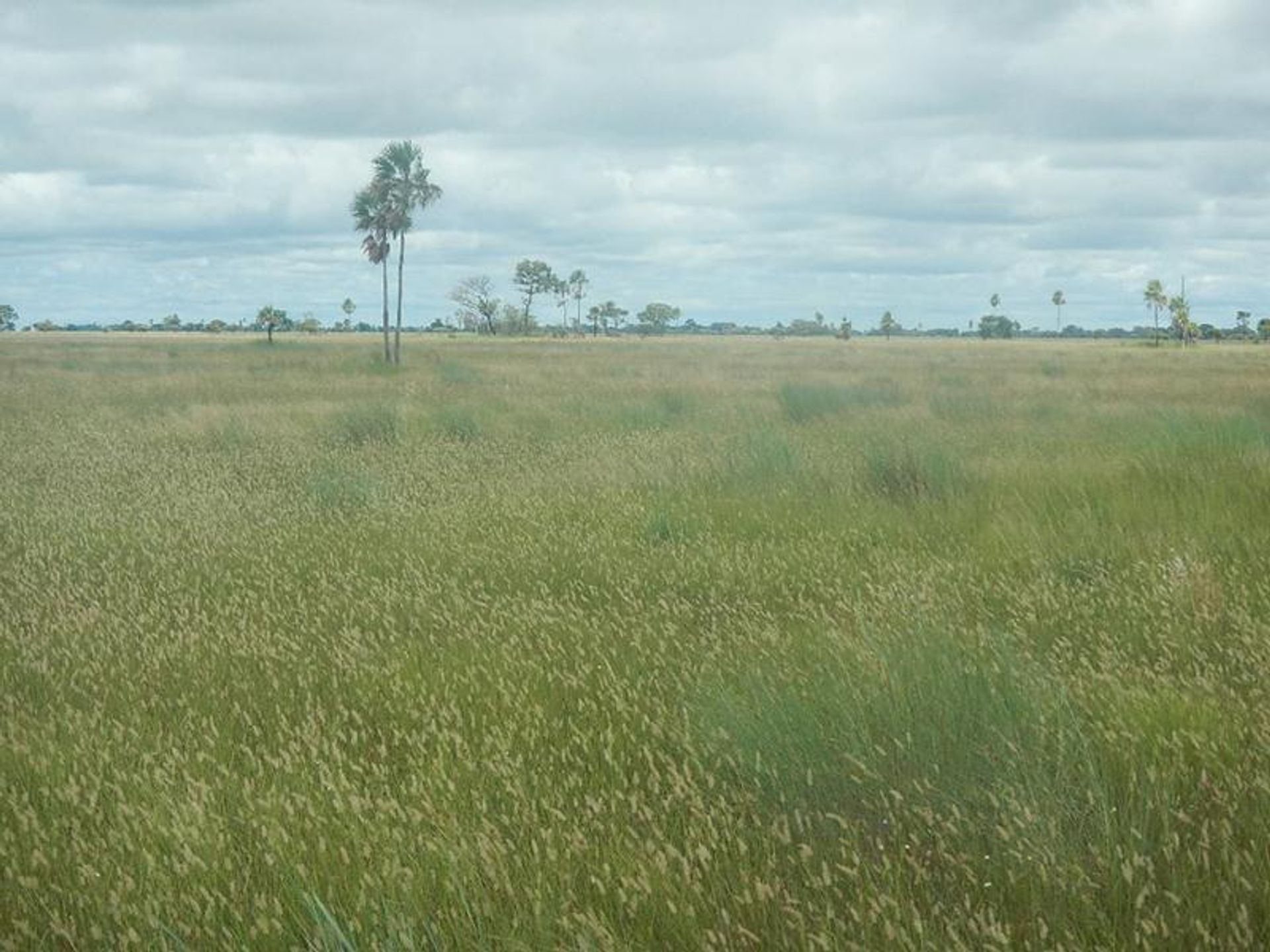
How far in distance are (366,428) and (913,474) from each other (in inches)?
394

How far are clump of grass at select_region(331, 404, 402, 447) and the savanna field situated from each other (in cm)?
480

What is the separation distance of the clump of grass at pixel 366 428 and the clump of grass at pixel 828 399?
6781mm

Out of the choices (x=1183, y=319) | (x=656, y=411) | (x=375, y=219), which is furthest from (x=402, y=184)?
(x=1183, y=319)

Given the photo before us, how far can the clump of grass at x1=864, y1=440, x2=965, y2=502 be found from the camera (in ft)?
37.3

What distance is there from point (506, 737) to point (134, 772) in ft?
4.94

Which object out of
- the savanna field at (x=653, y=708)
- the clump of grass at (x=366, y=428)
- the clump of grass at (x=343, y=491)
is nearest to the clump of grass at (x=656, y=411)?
the clump of grass at (x=366, y=428)

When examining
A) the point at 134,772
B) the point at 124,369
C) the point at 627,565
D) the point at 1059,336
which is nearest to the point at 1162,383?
the point at 627,565

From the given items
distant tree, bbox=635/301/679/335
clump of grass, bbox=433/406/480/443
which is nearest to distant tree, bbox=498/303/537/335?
distant tree, bbox=635/301/679/335

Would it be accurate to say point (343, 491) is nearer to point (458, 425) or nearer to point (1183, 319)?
point (458, 425)

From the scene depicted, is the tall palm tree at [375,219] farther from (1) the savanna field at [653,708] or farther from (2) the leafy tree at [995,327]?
(2) the leafy tree at [995,327]

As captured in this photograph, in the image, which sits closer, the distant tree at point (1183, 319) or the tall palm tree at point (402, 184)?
the tall palm tree at point (402, 184)

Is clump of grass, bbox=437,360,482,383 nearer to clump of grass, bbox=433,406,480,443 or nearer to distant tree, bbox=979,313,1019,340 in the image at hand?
clump of grass, bbox=433,406,480,443

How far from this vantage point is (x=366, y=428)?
1894 cm

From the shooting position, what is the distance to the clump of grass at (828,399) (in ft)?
68.6
